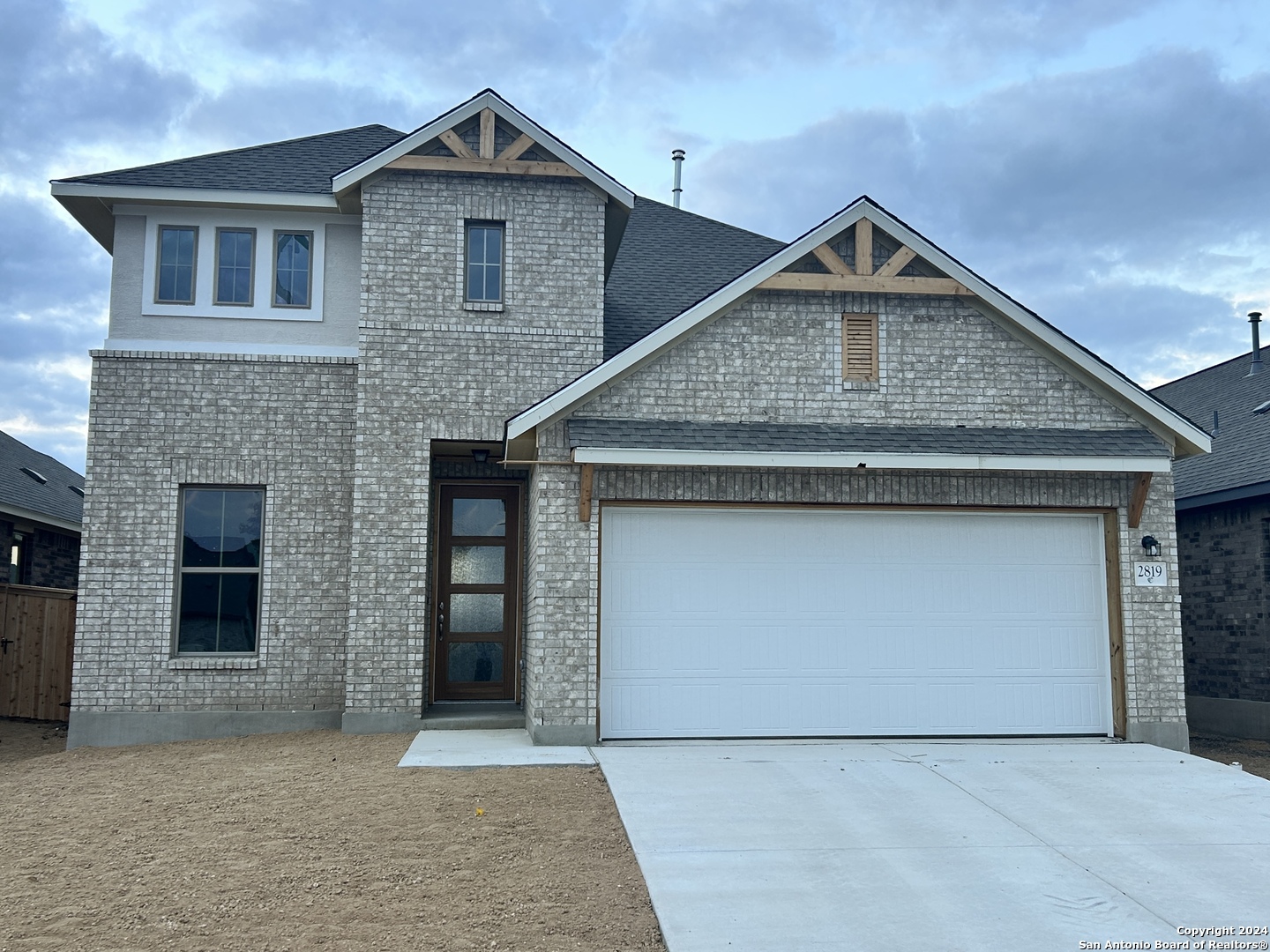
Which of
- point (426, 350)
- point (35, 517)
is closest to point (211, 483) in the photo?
point (426, 350)

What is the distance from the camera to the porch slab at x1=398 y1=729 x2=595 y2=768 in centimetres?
942

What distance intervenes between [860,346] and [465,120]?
207 inches

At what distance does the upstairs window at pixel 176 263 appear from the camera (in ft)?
41.0

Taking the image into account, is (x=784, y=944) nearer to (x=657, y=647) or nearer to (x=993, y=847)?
(x=993, y=847)

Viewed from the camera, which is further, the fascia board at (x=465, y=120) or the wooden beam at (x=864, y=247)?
the fascia board at (x=465, y=120)

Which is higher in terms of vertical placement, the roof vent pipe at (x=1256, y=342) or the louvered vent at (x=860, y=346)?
the roof vent pipe at (x=1256, y=342)

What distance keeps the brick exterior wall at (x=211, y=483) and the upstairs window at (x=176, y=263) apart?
80 cm

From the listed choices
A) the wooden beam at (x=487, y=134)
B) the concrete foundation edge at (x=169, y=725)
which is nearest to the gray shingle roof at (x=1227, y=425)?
the wooden beam at (x=487, y=134)

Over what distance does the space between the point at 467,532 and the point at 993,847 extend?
25.6ft

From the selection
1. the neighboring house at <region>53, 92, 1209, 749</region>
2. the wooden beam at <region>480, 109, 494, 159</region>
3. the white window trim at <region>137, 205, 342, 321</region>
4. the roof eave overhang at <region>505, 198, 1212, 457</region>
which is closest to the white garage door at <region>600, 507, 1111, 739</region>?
the neighboring house at <region>53, 92, 1209, 749</region>

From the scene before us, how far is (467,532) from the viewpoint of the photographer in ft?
43.5

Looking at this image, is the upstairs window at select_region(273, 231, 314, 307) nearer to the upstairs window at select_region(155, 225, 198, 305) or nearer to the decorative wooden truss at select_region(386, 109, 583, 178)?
the upstairs window at select_region(155, 225, 198, 305)

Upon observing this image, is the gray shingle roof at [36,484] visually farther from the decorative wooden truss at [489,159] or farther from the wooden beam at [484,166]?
the decorative wooden truss at [489,159]

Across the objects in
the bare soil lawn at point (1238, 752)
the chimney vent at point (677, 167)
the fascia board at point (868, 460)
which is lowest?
the bare soil lawn at point (1238, 752)
